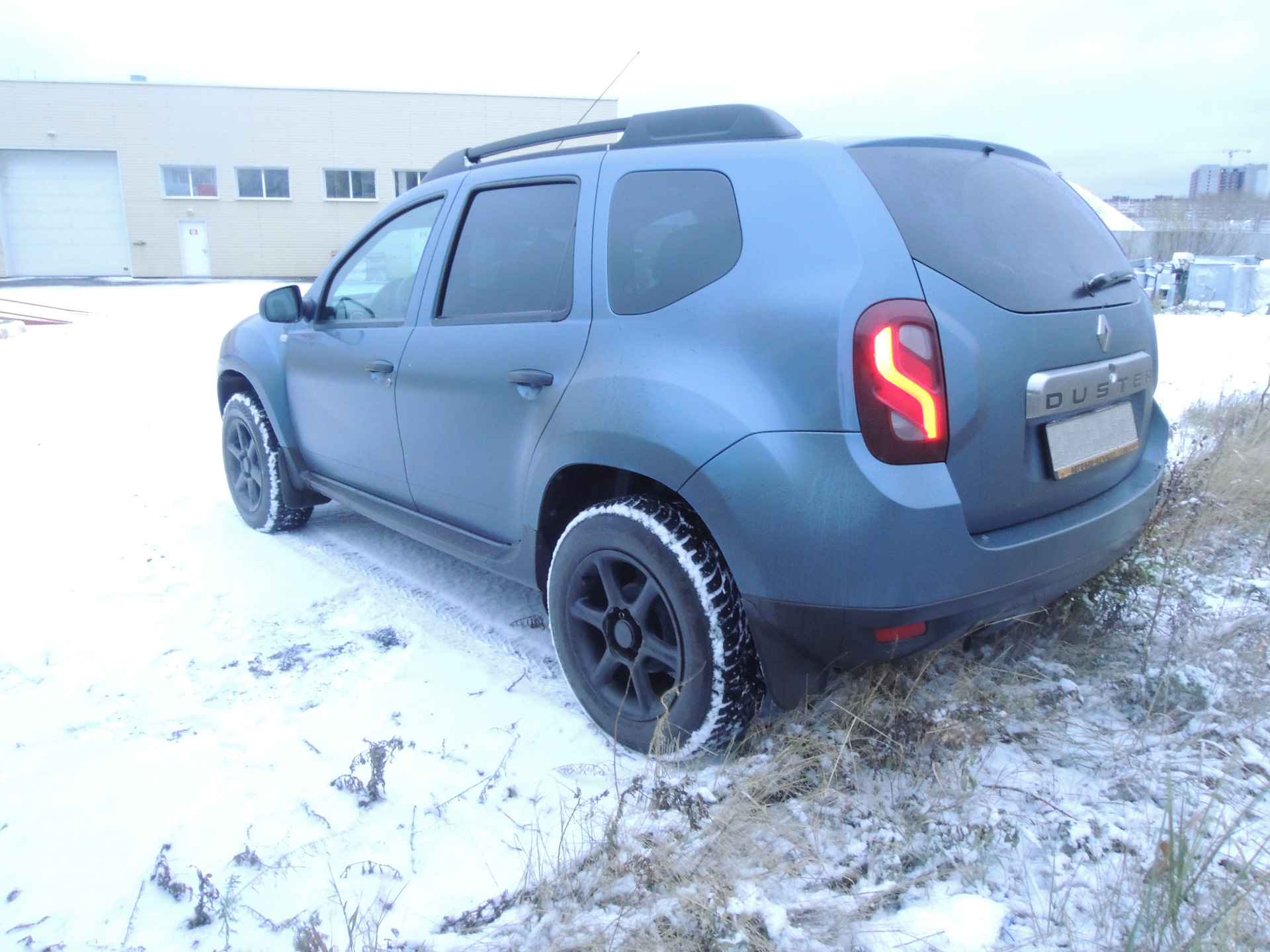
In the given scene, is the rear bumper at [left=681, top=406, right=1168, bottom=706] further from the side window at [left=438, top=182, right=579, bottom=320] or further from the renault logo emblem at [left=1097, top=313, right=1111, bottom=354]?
the side window at [left=438, top=182, right=579, bottom=320]

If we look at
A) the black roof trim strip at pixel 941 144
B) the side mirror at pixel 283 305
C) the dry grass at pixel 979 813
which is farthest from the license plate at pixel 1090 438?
the side mirror at pixel 283 305

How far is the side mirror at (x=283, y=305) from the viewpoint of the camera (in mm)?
4148

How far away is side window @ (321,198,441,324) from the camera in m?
3.60

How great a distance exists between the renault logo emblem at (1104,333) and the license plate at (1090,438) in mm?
172

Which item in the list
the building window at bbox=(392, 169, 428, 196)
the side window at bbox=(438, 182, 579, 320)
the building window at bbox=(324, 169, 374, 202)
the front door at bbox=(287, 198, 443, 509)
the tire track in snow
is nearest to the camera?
the side window at bbox=(438, 182, 579, 320)

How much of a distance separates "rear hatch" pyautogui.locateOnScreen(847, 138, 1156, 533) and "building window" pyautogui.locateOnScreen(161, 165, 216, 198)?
1368 inches

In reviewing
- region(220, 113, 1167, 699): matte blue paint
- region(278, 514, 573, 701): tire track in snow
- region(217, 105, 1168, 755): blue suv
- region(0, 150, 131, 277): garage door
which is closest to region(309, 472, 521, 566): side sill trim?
region(217, 105, 1168, 755): blue suv

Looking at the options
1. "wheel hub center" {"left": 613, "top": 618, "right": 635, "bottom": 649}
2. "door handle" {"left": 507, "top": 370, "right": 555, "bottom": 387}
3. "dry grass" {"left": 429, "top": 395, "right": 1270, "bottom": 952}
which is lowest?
"dry grass" {"left": 429, "top": 395, "right": 1270, "bottom": 952}

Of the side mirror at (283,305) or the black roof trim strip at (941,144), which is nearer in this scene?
the black roof trim strip at (941,144)

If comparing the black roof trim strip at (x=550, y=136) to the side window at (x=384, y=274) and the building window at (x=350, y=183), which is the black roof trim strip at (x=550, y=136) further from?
the building window at (x=350, y=183)

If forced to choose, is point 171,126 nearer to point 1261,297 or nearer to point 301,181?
point 301,181

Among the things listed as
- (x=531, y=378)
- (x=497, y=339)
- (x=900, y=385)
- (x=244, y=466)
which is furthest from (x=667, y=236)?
(x=244, y=466)

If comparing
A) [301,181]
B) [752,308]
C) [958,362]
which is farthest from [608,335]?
[301,181]

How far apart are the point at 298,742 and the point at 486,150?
91.5 inches
